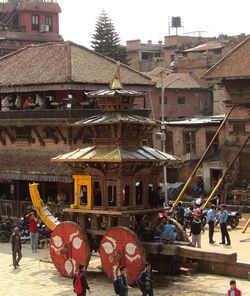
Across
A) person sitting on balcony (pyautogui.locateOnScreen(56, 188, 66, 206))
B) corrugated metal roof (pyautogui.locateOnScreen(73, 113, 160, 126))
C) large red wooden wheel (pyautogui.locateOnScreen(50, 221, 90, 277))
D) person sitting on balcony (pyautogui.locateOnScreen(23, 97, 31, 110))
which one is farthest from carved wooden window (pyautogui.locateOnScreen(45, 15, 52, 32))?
large red wooden wheel (pyautogui.locateOnScreen(50, 221, 90, 277))

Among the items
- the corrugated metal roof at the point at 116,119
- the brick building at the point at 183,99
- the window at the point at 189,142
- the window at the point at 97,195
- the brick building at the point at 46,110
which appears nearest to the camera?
the corrugated metal roof at the point at 116,119

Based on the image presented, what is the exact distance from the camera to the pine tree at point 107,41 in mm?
68875

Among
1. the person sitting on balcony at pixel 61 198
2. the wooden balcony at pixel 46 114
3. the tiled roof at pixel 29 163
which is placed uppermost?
the wooden balcony at pixel 46 114

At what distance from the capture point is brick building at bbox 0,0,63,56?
70938mm

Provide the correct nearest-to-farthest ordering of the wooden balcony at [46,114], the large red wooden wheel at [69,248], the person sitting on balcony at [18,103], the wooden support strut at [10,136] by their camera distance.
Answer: the large red wooden wheel at [69,248] < the wooden balcony at [46,114] < the wooden support strut at [10,136] < the person sitting on balcony at [18,103]

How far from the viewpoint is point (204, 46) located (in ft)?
222

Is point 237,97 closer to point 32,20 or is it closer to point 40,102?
point 40,102

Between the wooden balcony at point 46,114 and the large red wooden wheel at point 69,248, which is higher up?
the wooden balcony at point 46,114

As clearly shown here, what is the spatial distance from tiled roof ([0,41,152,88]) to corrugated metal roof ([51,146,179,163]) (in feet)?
31.5

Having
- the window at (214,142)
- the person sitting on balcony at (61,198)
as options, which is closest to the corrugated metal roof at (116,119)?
the person sitting on balcony at (61,198)

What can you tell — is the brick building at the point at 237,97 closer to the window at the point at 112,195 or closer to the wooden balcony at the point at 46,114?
the wooden balcony at the point at 46,114

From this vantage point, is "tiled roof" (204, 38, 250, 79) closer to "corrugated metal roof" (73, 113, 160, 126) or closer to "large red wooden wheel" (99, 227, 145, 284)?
"corrugated metal roof" (73, 113, 160, 126)

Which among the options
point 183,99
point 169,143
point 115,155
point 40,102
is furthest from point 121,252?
point 183,99

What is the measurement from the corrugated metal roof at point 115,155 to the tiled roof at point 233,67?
14.0 metres
